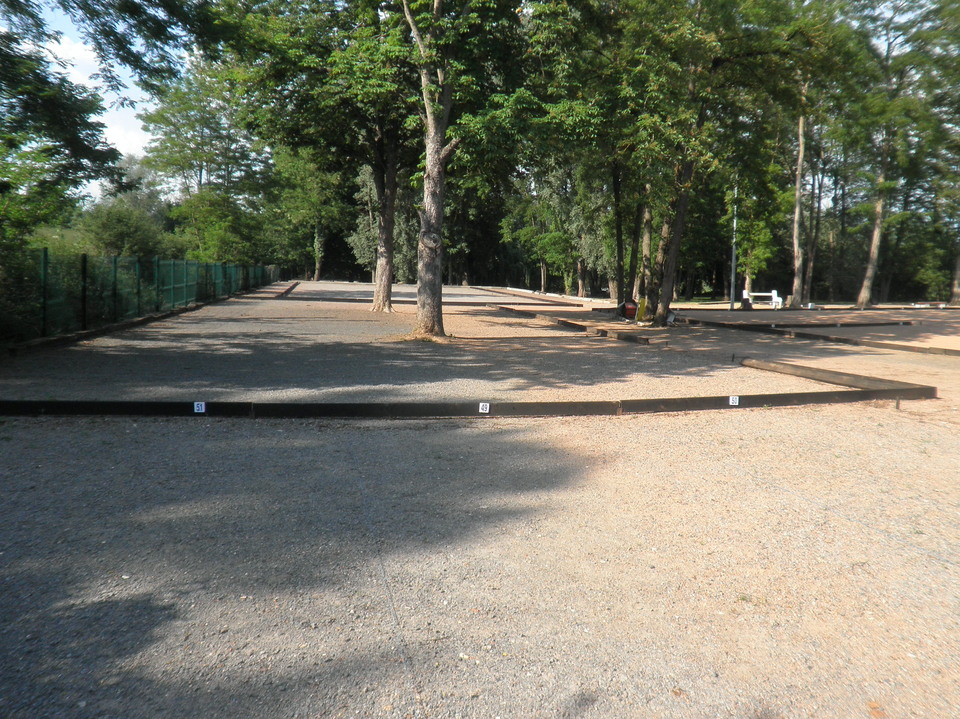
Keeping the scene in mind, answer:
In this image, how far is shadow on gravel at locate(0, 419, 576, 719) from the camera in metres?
3.11

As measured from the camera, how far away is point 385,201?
1009 inches

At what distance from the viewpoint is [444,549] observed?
4.68m

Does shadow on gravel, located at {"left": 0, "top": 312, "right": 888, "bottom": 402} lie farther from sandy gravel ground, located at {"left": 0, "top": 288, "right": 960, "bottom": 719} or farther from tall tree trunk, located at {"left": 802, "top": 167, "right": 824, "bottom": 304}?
tall tree trunk, located at {"left": 802, "top": 167, "right": 824, "bottom": 304}

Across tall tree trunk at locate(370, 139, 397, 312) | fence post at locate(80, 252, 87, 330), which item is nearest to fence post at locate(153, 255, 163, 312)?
fence post at locate(80, 252, 87, 330)

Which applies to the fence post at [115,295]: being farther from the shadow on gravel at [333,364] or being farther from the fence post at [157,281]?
the fence post at [157,281]

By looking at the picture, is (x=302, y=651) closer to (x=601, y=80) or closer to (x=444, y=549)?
(x=444, y=549)

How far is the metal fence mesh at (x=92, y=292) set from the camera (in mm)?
14391

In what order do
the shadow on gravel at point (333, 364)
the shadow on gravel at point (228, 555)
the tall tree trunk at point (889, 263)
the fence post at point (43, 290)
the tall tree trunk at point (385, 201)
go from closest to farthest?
the shadow on gravel at point (228, 555) < the shadow on gravel at point (333, 364) < the fence post at point (43, 290) < the tall tree trunk at point (385, 201) < the tall tree trunk at point (889, 263)

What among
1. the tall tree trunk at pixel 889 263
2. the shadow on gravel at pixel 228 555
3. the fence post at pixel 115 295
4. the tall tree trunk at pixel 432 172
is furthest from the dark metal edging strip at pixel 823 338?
the tall tree trunk at pixel 889 263

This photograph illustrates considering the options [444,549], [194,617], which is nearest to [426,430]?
[444,549]

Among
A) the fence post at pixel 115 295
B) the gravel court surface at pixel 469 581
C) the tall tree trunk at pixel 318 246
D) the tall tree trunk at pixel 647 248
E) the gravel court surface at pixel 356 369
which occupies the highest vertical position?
the tall tree trunk at pixel 318 246

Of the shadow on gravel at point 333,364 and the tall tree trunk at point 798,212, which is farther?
the tall tree trunk at point 798,212

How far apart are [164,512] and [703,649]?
3505mm

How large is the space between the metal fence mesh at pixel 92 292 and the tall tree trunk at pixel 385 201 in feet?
23.1
